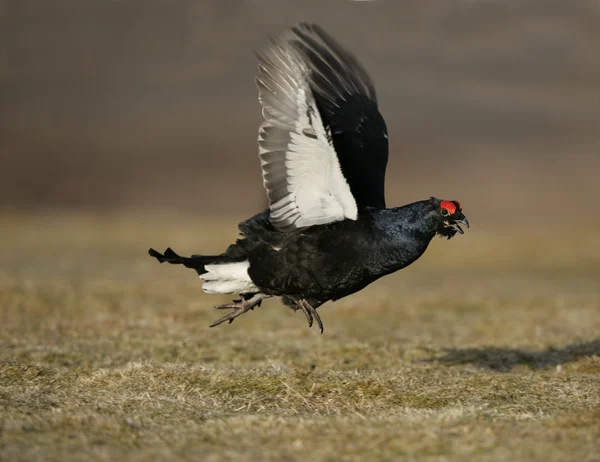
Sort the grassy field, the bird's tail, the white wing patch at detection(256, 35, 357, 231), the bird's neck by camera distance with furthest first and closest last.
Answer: the bird's tail, the bird's neck, the white wing patch at detection(256, 35, 357, 231), the grassy field

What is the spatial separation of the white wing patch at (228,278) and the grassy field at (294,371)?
2.24ft

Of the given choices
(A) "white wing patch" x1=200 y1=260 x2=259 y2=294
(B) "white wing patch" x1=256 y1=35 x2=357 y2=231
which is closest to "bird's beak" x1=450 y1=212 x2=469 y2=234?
(B) "white wing patch" x1=256 y1=35 x2=357 y2=231

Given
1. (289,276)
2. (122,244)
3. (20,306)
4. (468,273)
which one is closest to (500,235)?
(468,273)

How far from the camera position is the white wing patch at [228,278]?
6.82 metres

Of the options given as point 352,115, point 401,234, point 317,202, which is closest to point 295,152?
point 317,202

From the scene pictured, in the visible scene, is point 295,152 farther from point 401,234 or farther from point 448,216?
point 448,216

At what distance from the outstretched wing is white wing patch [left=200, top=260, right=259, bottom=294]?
111 cm

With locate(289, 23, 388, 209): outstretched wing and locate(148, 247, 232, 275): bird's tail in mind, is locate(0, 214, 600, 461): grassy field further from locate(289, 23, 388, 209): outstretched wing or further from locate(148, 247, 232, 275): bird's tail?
locate(289, 23, 388, 209): outstretched wing

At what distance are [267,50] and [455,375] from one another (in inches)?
127

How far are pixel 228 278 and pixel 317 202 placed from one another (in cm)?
104

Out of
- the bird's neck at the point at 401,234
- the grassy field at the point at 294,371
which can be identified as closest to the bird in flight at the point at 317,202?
the bird's neck at the point at 401,234

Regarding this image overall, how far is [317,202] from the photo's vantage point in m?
6.45

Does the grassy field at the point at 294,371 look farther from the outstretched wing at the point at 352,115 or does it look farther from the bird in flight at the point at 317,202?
the outstretched wing at the point at 352,115

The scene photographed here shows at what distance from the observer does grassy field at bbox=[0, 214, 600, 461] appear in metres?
4.64
